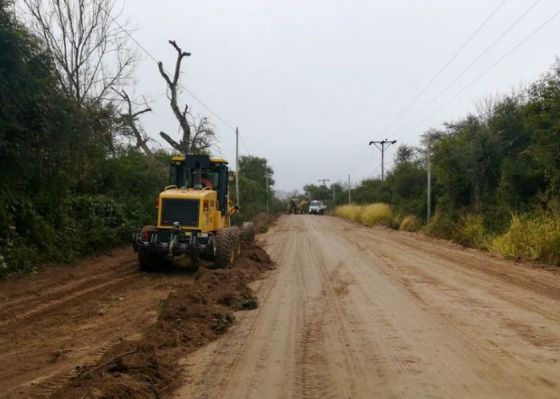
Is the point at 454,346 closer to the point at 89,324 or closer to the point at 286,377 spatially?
the point at 286,377

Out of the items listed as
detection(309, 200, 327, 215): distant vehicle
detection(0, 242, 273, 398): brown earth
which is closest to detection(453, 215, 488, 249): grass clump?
detection(0, 242, 273, 398): brown earth

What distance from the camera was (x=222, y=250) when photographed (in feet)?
45.4

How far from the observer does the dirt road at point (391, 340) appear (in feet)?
18.1

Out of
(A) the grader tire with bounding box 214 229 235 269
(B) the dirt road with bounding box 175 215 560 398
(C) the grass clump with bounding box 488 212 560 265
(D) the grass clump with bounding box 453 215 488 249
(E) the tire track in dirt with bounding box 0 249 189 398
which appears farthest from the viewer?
(D) the grass clump with bounding box 453 215 488 249

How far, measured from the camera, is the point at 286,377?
5812mm

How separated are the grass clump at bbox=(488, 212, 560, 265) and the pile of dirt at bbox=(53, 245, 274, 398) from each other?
31.8 ft

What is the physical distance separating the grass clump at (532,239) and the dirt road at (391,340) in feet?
9.18

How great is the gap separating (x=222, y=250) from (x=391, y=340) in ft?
23.5

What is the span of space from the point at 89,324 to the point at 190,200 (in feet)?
19.2

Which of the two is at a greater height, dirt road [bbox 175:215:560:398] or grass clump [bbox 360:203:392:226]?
grass clump [bbox 360:203:392:226]

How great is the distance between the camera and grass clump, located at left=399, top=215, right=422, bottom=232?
31.9 metres

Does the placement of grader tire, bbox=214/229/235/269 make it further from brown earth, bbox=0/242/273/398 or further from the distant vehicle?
the distant vehicle

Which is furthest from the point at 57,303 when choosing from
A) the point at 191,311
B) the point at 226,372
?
the point at 226,372

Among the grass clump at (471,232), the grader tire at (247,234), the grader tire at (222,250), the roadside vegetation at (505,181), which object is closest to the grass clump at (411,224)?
the roadside vegetation at (505,181)
